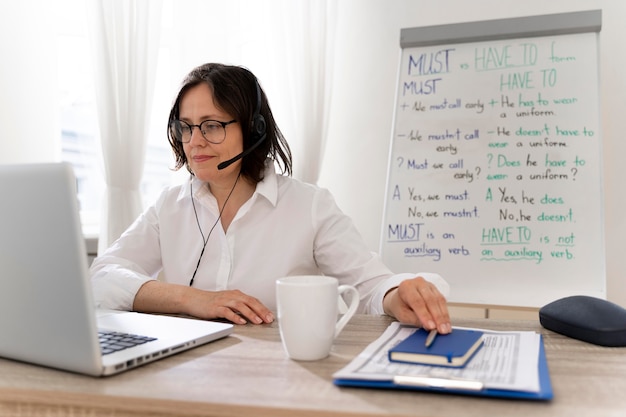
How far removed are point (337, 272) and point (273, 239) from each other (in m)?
0.19

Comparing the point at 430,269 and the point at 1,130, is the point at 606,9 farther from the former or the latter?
the point at 1,130

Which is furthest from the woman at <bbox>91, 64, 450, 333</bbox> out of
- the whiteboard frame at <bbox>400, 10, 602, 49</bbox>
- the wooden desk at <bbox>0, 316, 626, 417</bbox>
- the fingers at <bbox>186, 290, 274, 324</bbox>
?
the whiteboard frame at <bbox>400, 10, 602, 49</bbox>

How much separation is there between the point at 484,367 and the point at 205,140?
3.26 feet

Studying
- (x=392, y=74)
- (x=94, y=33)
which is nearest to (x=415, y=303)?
(x=392, y=74)

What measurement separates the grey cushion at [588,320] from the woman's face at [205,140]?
0.87 m

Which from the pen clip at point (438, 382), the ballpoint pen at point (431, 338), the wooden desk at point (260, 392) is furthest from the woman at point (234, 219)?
the pen clip at point (438, 382)

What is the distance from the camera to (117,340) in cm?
90

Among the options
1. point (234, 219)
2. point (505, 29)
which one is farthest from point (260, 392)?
point (505, 29)

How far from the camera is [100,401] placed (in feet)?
2.26

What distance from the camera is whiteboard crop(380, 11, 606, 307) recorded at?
1.99 metres

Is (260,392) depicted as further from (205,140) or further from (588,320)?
(205,140)

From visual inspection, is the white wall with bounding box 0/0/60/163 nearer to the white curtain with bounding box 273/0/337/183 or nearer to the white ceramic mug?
the white curtain with bounding box 273/0/337/183

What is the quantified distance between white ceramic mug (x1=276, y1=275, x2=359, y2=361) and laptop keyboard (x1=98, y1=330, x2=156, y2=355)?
0.73 feet

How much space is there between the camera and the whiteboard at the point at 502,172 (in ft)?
6.52
